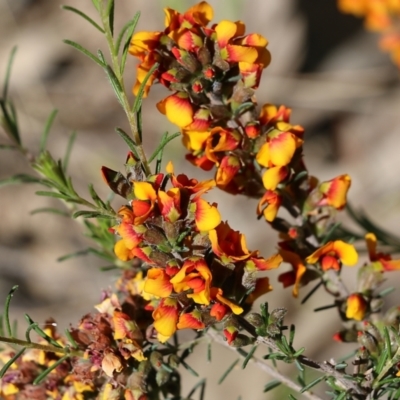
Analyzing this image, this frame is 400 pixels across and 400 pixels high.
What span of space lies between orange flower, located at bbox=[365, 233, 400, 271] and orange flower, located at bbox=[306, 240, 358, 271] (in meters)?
0.09

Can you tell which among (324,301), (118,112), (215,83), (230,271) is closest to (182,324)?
(230,271)

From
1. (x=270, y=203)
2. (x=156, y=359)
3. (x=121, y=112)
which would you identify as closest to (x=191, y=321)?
(x=156, y=359)

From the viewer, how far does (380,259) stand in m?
1.00

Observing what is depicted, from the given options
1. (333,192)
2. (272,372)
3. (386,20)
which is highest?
(386,20)

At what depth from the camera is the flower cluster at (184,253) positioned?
722mm

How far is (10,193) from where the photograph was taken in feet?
13.2

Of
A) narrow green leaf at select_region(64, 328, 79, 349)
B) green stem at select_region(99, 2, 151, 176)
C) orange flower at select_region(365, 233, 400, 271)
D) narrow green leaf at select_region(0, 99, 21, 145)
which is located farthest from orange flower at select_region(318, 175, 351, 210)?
narrow green leaf at select_region(0, 99, 21, 145)

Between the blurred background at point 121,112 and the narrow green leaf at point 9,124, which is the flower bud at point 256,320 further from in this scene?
the blurred background at point 121,112

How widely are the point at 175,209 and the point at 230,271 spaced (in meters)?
0.11

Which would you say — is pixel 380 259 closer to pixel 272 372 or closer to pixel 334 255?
pixel 334 255

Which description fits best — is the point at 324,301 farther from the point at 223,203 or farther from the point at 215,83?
the point at 215,83

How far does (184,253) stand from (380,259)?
15.7 inches

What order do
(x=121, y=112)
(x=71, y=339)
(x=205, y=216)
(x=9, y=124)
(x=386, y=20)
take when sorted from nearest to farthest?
(x=205, y=216) → (x=71, y=339) → (x=9, y=124) → (x=386, y=20) → (x=121, y=112)

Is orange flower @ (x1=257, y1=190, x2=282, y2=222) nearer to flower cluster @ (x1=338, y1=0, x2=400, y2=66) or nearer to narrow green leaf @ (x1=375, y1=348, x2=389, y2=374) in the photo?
narrow green leaf @ (x1=375, y1=348, x2=389, y2=374)
